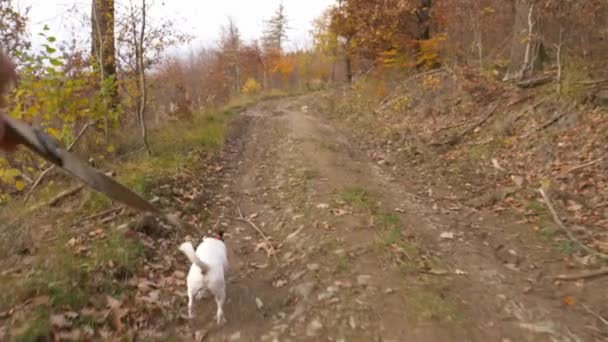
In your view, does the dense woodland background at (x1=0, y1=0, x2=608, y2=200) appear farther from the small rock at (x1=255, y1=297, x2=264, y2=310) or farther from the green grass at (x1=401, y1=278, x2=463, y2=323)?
the green grass at (x1=401, y1=278, x2=463, y2=323)

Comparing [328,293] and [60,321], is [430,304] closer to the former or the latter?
[328,293]

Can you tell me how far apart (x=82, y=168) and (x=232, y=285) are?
12.8 ft

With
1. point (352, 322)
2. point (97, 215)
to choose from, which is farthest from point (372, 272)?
point (97, 215)

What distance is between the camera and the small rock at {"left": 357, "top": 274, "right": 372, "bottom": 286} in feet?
14.4

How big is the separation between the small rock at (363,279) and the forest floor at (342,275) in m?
0.02

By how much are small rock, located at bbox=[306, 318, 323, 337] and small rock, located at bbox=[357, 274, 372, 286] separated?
740 mm

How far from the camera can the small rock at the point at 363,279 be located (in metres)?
4.39

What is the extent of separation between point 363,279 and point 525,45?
30.5 feet

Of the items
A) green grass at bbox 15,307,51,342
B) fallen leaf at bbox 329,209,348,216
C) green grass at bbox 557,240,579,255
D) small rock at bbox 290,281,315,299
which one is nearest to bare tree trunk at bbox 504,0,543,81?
green grass at bbox 557,240,579,255

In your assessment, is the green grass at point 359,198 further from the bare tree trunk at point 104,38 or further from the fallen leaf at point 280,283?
the bare tree trunk at point 104,38

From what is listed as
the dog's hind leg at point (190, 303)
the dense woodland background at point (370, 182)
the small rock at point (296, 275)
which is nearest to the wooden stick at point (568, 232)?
the dense woodland background at point (370, 182)

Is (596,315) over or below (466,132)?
below

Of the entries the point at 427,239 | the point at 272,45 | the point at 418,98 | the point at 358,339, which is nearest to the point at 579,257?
the point at 427,239

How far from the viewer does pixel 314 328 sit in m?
3.83
